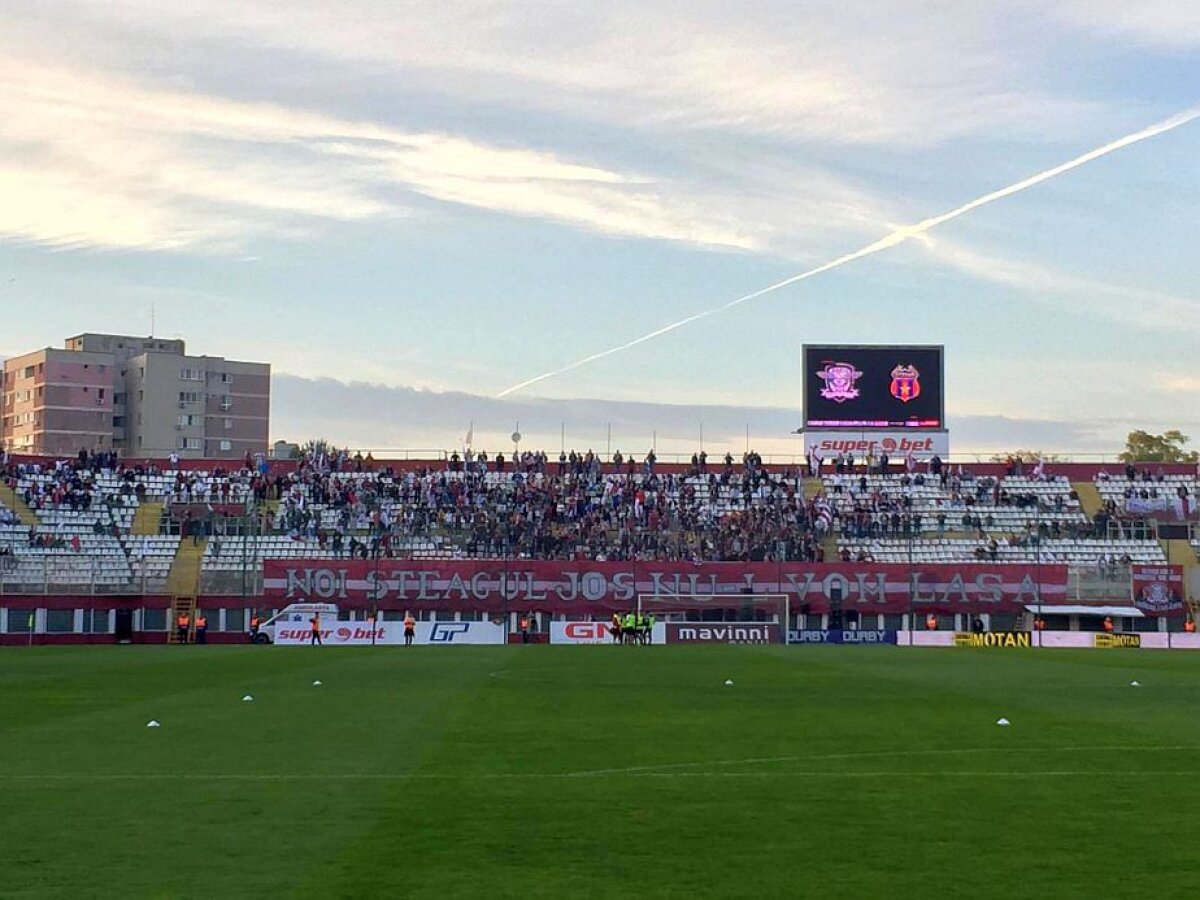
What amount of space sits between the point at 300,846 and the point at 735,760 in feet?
25.8

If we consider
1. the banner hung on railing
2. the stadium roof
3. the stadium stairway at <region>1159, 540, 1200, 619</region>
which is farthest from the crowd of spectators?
the stadium stairway at <region>1159, 540, 1200, 619</region>

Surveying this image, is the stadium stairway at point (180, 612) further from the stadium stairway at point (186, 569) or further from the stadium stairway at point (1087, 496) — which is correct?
the stadium stairway at point (1087, 496)

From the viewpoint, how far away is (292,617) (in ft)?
245

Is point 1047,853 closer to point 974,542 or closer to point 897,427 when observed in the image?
point 974,542

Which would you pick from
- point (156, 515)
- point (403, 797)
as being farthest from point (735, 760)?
point (156, 515)

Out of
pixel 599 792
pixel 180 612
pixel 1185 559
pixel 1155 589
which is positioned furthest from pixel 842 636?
pixel 599 792

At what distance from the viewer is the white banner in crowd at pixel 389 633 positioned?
71.8 m

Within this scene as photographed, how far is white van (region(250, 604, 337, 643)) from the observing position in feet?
244

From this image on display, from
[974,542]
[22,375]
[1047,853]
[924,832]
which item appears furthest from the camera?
[22,375]

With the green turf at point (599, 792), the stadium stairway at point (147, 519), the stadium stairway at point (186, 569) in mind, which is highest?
the stadium stairway at point (147, 519)

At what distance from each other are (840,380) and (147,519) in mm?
39946

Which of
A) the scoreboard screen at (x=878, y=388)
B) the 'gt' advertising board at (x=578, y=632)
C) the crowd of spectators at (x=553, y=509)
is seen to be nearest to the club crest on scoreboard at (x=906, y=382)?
the scoreboard screen at (x=878, y=388)

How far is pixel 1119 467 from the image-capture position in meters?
97.8

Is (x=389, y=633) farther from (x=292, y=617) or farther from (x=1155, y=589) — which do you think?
(x=1155, y=589)
